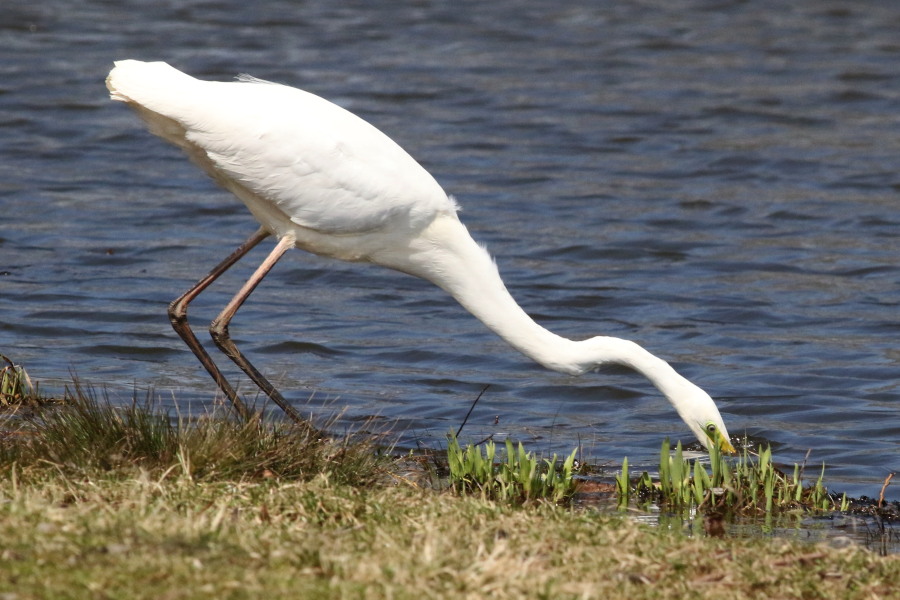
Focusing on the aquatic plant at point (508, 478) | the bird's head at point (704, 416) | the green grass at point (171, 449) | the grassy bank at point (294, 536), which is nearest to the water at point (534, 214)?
the bird's head at point (704, 416)

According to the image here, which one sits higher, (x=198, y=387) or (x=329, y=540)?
(x=329, y=540)

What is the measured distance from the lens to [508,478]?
598 cm

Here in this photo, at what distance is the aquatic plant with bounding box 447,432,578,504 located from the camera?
5.95 metres

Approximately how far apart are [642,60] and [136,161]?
750 centimetres

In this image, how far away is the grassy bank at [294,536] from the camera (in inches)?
158

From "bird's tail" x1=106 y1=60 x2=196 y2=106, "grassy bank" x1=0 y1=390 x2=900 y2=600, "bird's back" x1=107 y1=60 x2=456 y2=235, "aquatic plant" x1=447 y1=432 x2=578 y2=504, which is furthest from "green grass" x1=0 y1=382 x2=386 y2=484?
"bird's tail" x1=106 y1=60 x2=196 y2=106

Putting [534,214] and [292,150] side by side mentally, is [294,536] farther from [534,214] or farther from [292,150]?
[534,214]

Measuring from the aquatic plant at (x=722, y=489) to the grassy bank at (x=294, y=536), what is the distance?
70 cm

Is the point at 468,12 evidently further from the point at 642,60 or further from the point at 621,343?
the point at 621,343

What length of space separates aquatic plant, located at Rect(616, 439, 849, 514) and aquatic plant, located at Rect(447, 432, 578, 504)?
0.40 metres

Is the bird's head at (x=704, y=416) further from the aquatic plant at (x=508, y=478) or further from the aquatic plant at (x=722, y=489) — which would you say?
the aquatic plant at (x=508, y=478)

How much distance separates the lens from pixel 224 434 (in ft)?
18.3

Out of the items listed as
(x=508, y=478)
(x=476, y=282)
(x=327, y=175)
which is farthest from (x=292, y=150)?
(x=508, y=478)

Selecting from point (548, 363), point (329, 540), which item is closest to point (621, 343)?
point (548, 363)
